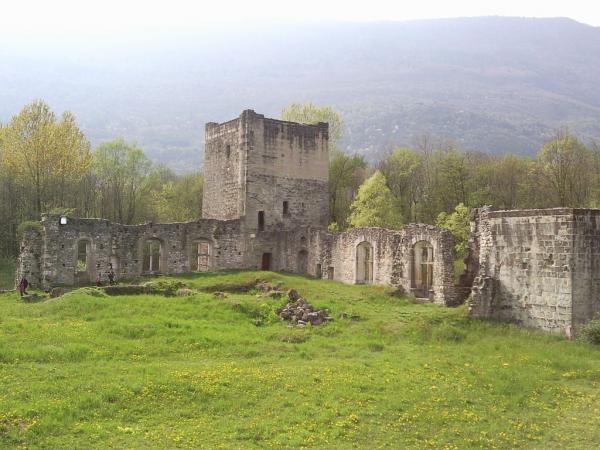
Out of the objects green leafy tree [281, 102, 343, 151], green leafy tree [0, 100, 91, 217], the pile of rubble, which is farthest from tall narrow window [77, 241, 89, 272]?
green leafy tree [281, 102, 343, 151]

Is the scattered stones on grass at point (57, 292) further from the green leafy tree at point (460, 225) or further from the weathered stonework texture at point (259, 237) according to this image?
the green leafy tree at point (460, 225)

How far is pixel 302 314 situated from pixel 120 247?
49.7 feet

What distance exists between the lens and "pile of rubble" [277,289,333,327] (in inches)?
936

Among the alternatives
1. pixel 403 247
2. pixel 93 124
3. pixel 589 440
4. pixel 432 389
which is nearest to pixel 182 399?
pixel 432 389

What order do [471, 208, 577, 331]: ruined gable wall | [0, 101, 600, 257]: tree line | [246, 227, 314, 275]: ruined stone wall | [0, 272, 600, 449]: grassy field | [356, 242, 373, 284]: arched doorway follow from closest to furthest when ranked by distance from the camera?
[0, 272, 600, 449]: grassy field
[471, 208, 577, 331]: ruined gable wall
[356, 242, 373, 284]: arched doorway
[246, 227, 314, 275]: ruined stone wall
[0, 101, 600, 257]: tree line

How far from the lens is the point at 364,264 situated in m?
34.0

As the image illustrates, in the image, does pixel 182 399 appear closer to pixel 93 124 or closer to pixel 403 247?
pixel 403 247

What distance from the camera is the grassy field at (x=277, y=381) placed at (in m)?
12.2

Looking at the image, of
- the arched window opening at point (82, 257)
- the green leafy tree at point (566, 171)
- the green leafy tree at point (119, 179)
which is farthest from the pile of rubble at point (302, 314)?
the green leafy tree at point (119, 179)

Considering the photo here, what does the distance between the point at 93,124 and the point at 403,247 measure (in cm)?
14568

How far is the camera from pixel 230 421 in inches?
505

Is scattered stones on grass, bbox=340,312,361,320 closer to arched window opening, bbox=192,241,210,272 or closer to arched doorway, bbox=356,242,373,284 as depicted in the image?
arched doorway, bbox=356,242,373,284

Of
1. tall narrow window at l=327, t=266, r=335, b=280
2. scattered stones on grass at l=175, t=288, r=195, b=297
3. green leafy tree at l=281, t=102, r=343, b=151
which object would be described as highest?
green leafy tree at l=281, t=102, r=343, b=151

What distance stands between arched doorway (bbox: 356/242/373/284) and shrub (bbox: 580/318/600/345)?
13.6 meters
